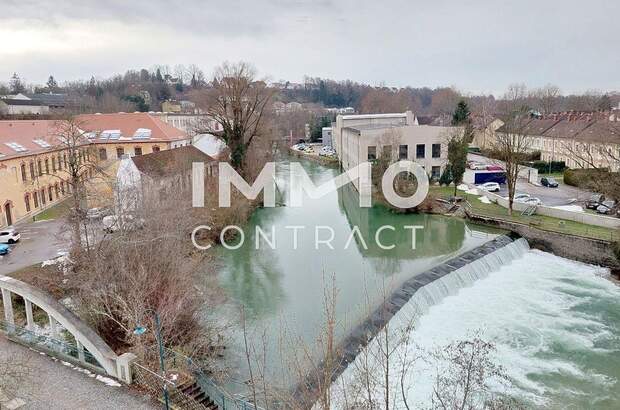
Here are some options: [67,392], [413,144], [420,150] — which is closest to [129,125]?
[413,144]

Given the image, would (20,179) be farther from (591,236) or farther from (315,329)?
(591,236)

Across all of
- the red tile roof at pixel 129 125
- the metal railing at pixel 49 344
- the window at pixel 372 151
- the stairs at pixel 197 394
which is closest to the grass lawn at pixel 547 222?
the window at pixel 372 151

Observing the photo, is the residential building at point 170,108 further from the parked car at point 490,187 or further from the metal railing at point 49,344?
the metal railing at point 49,344

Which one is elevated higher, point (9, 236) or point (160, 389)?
point (9, 236)

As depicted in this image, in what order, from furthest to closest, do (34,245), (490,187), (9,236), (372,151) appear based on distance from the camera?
(372,151) < (490,187) < (9,236) < (34,245)

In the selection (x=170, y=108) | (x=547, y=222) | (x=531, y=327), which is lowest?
(x=531, y=327)

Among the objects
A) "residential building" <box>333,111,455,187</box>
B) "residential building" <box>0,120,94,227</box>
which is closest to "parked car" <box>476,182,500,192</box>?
"residential building" <box>333,111,455,187</box>

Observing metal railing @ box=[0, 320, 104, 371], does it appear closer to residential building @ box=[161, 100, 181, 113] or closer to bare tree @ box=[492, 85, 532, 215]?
bare tree @ box=[492, 85, 532, 215]

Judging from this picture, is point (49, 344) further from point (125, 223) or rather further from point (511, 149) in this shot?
point (511, 149)
